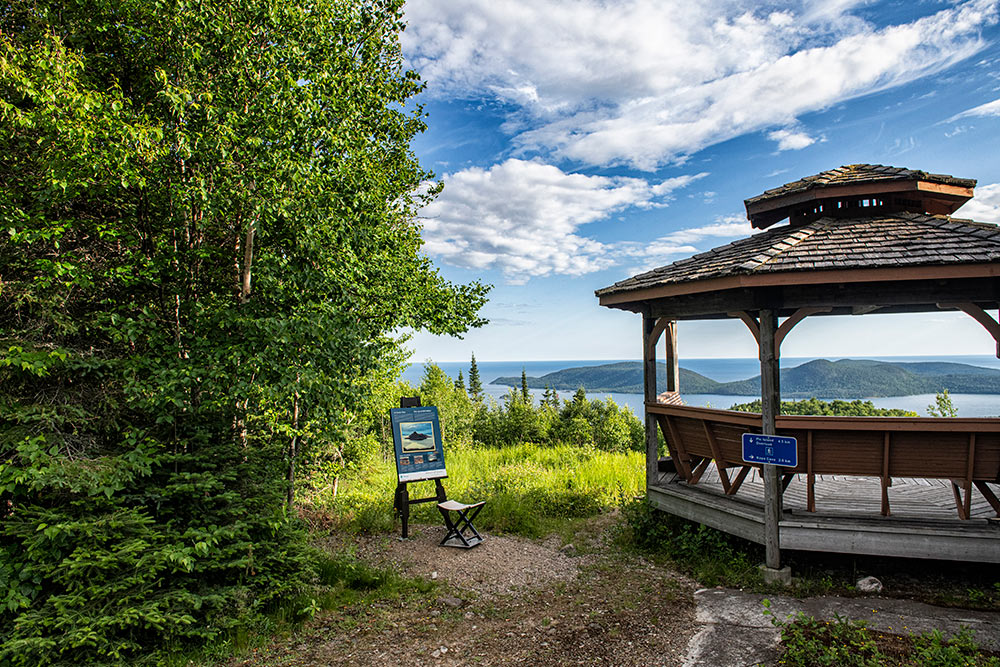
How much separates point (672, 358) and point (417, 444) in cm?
439

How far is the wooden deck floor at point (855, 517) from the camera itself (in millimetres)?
4926

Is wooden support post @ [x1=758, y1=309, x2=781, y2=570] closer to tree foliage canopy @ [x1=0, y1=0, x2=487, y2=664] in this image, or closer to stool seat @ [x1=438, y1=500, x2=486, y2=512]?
stool seat @ [x1=438, y1=500, x2=486, y2=512]

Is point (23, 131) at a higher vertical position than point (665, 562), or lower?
higher

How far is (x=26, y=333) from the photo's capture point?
4.54 m

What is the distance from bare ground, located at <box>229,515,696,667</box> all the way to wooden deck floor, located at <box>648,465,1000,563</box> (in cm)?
89

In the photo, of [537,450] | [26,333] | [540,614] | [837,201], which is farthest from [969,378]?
[26,333]

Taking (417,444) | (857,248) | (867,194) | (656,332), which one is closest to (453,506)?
Answer: (417,444)

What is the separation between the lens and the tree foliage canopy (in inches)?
158

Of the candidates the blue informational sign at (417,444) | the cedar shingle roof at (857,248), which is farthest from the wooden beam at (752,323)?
the blue informational sign at (417,444)

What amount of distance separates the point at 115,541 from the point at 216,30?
479cm

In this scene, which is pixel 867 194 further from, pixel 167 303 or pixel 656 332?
pixel 167 303

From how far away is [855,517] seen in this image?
Answer: 5.32 metres

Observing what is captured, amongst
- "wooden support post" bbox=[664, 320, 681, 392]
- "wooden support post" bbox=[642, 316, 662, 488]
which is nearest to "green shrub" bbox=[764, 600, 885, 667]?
"wooden support post" bbox=[642, 316, 662, 488]

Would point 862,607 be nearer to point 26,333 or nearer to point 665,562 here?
point 665,562
